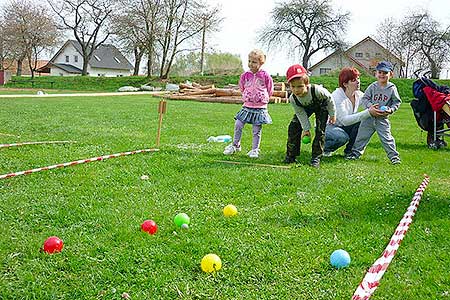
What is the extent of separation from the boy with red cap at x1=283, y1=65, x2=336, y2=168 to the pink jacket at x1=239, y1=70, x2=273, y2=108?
1.94ft

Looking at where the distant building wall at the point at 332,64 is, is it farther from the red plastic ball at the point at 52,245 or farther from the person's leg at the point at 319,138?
the red plastic ball at the point at 52,245

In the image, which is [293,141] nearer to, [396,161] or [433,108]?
[396,161]

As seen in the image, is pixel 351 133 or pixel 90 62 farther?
pixel 90 62

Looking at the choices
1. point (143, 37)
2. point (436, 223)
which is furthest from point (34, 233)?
point (143, 37)

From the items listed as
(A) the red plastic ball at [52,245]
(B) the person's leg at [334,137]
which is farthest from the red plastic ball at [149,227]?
(B) the person's leg at [334,137]

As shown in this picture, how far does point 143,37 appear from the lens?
129ft

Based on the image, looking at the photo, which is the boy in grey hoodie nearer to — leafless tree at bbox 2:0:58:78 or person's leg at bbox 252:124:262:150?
person's leg at bbox 252:124:262:150

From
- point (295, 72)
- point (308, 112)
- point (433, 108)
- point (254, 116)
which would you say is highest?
point (295, 72)

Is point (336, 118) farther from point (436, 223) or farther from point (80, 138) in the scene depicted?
point (80, 138)

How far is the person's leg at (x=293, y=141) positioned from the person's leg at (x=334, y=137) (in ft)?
2.34

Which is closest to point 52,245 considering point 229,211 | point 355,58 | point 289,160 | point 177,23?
point 229,211

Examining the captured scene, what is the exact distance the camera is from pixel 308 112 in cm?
633

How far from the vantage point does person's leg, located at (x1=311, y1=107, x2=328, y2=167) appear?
6.15 metres

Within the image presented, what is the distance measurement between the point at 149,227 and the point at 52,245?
71cm
